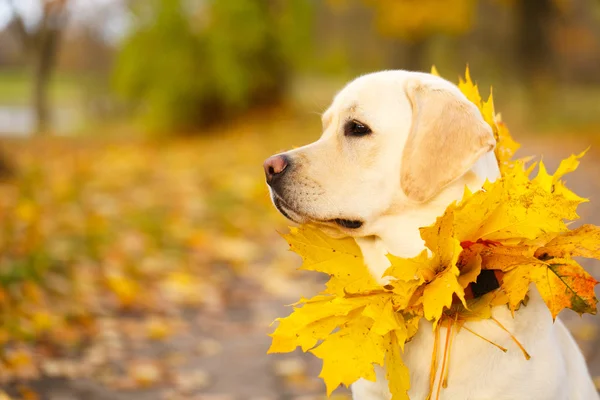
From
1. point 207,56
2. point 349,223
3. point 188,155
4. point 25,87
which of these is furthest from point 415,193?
point 25,87

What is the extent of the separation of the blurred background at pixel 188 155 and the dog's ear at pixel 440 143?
2.81ft

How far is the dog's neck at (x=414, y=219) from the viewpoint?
2391mm

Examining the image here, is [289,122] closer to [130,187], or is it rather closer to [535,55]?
[130,187]

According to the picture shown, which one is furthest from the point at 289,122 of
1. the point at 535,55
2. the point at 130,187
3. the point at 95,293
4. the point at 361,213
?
the point at 361,213

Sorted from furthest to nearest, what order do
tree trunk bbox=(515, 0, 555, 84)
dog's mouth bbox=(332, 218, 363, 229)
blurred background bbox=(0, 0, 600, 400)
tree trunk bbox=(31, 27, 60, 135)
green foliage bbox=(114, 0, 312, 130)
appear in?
tree trunk bbox=(515, 0, 555, 84)
green foliage bbox=(114, 0, 312, 130)
tree trunk bbox=(31, 27, 60, 135)
blurred background bbox=(0, 0, 600, 400)
dog's mouth bbox=(332, 218, 363, 229)

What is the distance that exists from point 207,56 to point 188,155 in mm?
3213

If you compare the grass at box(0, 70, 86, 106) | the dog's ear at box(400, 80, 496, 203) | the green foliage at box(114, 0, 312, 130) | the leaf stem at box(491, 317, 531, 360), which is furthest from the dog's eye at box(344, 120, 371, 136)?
the grass at box(0, 70, 86, 106)

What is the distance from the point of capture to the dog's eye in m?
2.56

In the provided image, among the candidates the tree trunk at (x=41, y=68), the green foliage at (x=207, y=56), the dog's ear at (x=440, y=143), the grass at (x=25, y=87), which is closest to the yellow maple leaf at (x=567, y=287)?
the dog's ear at (x=440, y=143)

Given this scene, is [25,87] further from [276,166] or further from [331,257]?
[331,257]

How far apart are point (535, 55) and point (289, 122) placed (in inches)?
285

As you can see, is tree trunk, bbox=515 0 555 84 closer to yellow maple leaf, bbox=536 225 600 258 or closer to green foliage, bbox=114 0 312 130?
green foliage, bbox=114 0 312 130

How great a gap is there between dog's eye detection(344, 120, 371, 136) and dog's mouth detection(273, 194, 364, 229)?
1.11 feet

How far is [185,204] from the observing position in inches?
351
